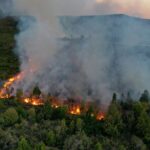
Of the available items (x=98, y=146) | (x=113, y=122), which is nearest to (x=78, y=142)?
(x=98, y=146)

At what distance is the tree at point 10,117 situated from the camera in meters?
89.5

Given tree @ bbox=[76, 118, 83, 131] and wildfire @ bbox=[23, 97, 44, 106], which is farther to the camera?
wildfire @ bbox=[23, 97, 44, 106]

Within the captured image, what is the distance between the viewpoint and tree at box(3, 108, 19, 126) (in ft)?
294

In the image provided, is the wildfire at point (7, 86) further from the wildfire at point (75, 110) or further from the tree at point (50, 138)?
the tree at point (50, 138)


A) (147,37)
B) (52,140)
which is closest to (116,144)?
(52,140)

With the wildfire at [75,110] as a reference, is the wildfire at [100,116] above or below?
below

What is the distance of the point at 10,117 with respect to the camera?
3526 inches

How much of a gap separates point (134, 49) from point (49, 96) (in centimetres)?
5926

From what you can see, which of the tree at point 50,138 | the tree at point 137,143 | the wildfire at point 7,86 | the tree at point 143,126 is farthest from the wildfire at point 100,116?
the wildfire at point 7,86

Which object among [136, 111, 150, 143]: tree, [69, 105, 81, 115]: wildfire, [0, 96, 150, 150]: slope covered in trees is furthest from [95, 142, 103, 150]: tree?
[69, 105, 81, 115]: wildfire

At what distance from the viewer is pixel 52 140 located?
83.3 m

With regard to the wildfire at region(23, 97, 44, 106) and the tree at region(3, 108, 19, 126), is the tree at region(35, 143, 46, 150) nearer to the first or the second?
the tree at region(3, 108, 19, 126)

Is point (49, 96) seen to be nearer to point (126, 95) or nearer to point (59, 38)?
point (126, 95)

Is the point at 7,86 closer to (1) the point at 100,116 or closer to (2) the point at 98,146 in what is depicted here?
(1) the point at 100,116
